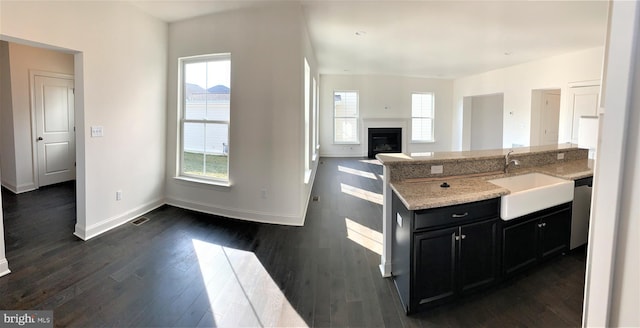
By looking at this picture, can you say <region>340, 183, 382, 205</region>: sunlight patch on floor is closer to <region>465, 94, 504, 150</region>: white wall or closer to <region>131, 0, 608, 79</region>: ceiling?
<region>131, 0, 608, 79</region>: ceiling

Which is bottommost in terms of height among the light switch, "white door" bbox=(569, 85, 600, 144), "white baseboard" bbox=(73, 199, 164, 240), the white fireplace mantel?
"white baseboard" bbox=(73, 199, 164, 240)

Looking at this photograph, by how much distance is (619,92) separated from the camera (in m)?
0.44

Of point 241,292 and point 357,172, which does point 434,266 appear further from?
point 357,172

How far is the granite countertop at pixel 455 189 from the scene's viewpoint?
1970mm

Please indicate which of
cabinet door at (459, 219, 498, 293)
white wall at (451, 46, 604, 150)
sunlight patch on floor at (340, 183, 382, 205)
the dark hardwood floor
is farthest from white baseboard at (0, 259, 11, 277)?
white wall at (451, 46, 604, 150)

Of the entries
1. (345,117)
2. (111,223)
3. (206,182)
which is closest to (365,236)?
(206,182)

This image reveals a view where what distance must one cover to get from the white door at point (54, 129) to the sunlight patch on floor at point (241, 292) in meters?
4.26

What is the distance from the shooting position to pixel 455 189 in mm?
2248

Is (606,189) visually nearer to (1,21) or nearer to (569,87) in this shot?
(1,21)

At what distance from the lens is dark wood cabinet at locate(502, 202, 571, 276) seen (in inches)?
90.9

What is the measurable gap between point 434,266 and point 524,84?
23.6 feet

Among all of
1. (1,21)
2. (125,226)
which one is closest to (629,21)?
(1,21)

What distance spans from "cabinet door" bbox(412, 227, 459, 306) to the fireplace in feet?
26.4

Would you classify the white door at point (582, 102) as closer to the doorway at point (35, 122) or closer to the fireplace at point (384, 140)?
the fireplace at point (384, 140)
